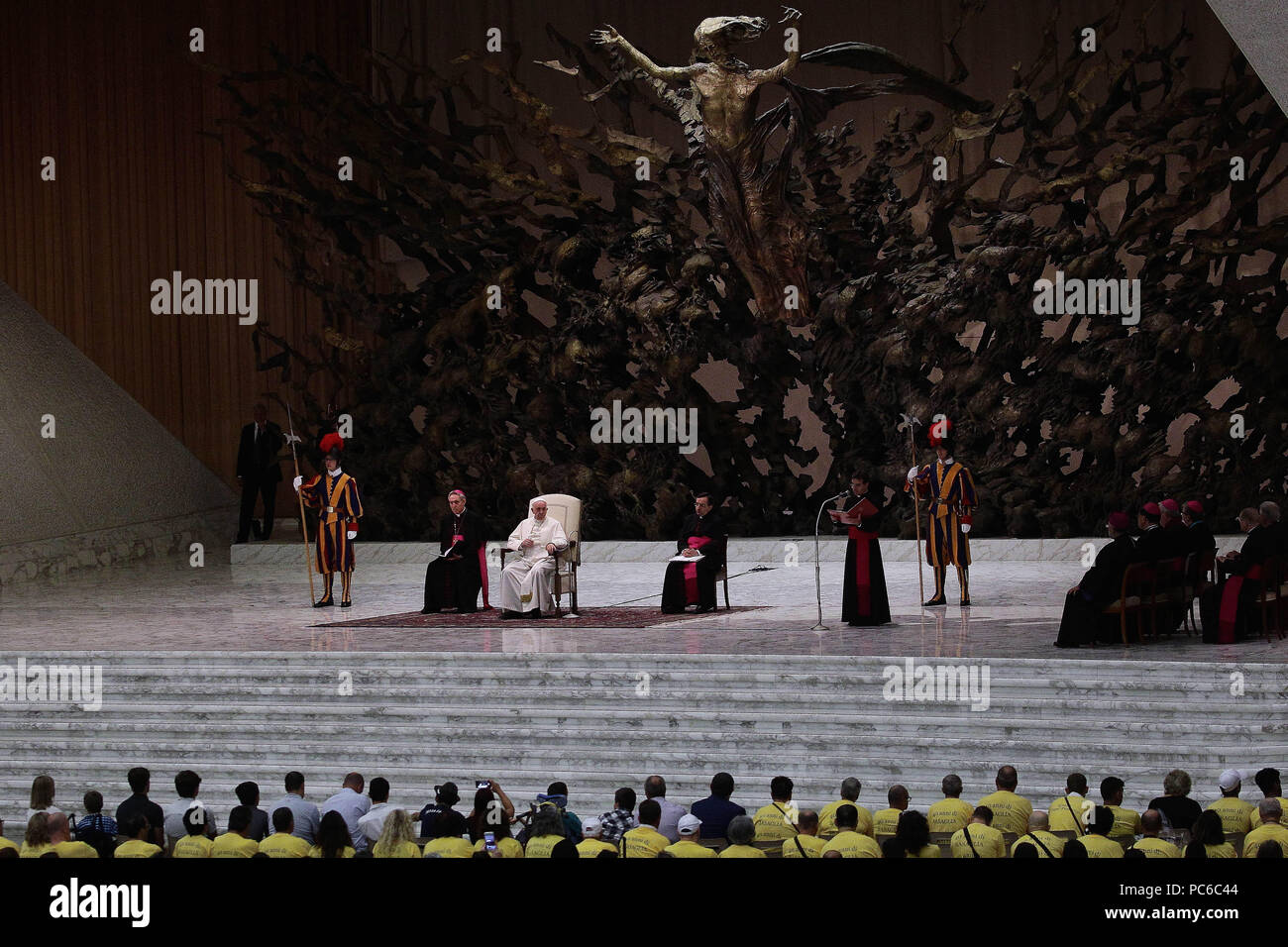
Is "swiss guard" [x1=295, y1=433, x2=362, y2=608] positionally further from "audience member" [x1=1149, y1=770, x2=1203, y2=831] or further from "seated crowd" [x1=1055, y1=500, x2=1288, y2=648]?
"audience member" [x1=1149, y1=770, x2=1203, y2=831]

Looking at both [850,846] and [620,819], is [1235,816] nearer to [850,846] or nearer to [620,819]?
[850,846]

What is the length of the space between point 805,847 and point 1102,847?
1.08 meters

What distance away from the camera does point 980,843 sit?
6.36m

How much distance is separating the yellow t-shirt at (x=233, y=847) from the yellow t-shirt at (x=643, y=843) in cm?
145

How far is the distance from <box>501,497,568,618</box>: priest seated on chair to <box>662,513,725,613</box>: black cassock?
0.88m

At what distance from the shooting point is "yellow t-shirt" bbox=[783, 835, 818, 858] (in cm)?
633

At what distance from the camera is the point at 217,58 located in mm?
19594

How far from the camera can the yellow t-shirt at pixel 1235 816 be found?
6.92 m

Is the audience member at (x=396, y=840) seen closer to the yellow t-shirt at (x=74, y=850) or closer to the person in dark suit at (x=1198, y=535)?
the yellow t-shirt at (x=74, y=850)

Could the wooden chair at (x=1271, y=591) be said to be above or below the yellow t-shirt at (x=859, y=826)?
above

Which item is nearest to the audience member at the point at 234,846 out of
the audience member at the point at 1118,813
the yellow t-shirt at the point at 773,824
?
the yellow t-shirt at the point at 773,824

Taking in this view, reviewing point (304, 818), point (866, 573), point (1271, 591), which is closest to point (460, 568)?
point (866, 573)
